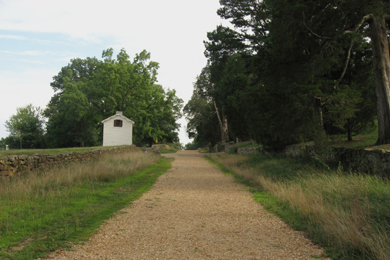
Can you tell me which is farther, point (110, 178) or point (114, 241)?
point (110, 178)

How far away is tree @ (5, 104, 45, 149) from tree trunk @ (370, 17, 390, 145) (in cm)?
5651

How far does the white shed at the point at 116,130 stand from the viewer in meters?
35.3

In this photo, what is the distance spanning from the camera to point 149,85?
46.5m

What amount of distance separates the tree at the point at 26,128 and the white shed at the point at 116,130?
2763cm

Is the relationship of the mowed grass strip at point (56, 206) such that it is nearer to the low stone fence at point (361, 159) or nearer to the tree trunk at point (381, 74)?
the low stone fence at point (361, 159)

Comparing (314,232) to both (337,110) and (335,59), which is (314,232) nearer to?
(337,110)

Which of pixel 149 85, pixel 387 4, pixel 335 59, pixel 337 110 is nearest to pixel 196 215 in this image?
pixel 337 110

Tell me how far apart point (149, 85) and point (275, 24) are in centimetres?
3419

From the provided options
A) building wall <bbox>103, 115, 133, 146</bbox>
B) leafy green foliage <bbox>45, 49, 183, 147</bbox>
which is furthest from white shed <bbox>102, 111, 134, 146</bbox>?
leafy green foliage <bbox>45, 49, 183, 147</bbox>

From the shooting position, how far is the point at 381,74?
456 inches

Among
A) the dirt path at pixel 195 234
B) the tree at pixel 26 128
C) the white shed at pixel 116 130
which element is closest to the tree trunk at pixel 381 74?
the dirt path at pixel 195 234

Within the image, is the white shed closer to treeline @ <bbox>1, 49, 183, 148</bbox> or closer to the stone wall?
treeline @ <bbox>1, 49, 183, 148</bbox>

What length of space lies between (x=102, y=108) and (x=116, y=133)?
14.9 m

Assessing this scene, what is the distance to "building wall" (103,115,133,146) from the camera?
3531cm
